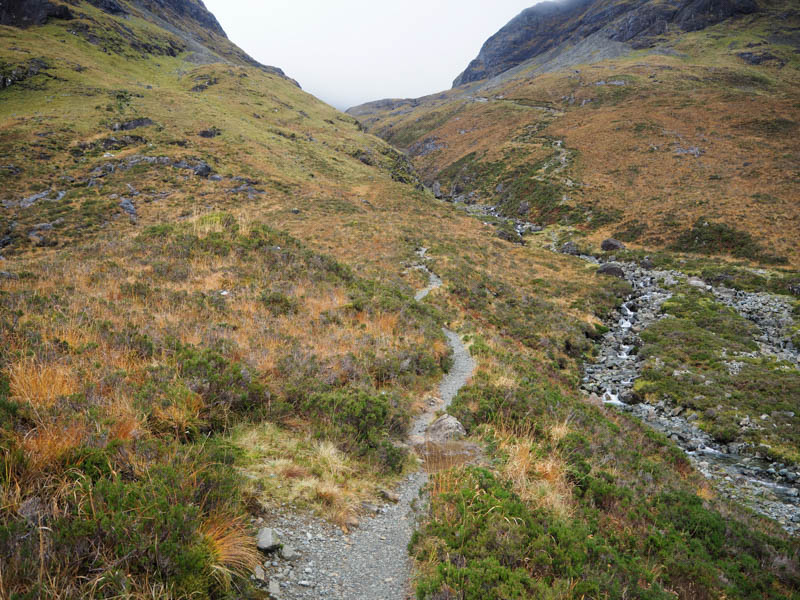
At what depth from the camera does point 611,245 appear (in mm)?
41875

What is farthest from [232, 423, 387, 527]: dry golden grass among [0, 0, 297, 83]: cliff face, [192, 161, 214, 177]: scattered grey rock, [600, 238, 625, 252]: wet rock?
[0, 0, 297, 83]: cliff face

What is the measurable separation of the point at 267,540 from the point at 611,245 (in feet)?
152

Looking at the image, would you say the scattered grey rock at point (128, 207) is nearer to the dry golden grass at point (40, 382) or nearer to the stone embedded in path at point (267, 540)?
the dry golden grass at point (40, 382)

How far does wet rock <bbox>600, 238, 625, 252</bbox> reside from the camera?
41.4 m

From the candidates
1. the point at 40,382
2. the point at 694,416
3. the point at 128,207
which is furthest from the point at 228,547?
the point at 128,207

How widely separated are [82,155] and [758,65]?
15467cm

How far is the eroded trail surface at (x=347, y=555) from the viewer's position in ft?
14.6

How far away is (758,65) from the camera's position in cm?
10000

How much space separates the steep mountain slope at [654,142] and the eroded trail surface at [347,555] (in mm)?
43720

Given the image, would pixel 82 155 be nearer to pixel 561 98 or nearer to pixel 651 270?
pixel 651 270

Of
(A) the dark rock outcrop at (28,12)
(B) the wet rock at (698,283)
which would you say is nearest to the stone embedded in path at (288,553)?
(B) the wet rock at (698,283)

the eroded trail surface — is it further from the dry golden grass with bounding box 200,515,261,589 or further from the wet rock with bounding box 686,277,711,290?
the wet rock with bounding box 686,277,711,290

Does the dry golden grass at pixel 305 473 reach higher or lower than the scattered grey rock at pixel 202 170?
lower

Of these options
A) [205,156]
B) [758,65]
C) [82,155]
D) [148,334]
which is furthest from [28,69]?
[758,65]
